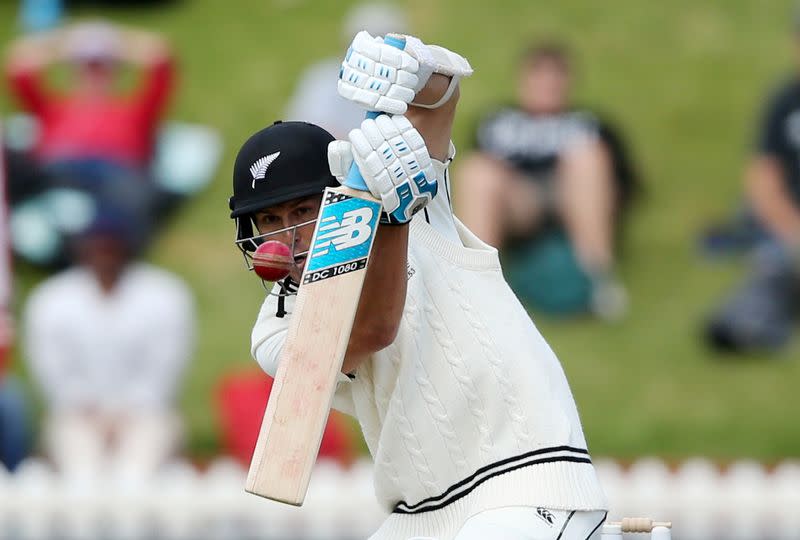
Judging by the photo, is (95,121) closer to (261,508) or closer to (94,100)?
(94,100)

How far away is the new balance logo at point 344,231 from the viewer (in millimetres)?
2826

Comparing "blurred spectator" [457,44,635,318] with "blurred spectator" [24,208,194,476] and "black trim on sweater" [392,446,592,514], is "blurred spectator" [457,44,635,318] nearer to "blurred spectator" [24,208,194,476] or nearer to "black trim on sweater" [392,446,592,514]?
"blurred spectator" [24,208,194,476]

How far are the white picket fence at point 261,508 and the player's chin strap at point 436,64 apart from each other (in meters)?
4.11

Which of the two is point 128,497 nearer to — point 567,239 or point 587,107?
point 567,239

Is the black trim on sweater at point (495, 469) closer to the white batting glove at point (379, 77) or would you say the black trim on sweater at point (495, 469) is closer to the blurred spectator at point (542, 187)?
the white batting glove at point (379, 77)

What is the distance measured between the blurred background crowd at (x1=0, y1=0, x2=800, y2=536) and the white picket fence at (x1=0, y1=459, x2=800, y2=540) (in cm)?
62

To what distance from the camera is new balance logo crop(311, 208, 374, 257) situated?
9.27 feet

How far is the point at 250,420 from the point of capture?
26.3 feet

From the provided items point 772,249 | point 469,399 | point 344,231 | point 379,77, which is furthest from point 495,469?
point 772,249

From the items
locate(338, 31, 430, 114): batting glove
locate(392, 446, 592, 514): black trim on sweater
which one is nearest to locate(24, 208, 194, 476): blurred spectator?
locate(392, 446, 592, 514): black trim on sweater

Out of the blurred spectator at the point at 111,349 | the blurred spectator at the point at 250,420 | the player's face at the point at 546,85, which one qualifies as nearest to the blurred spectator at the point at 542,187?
the player's face at the point at 546,85

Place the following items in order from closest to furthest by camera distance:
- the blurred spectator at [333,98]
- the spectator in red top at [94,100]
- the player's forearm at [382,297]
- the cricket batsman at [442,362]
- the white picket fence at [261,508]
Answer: the player's forearm at [382,297] → the cricket batsman at [442,362] → the white picket fence at [261,508] → the blurred spectator at [333,98] → the spectator in red top at [94,100]

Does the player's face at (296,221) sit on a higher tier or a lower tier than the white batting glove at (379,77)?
lower

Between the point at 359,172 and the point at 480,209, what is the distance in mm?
6820
